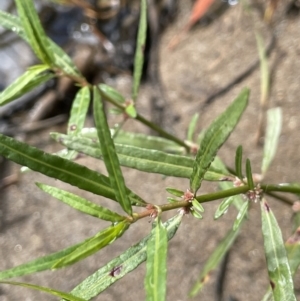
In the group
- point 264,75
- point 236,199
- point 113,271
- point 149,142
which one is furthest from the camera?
point 264,75

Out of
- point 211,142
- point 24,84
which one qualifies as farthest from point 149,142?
point 211,142

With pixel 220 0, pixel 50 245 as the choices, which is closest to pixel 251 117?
pixel 220 0

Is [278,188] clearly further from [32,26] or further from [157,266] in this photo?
[32,26]

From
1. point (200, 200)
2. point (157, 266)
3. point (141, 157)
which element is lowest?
point (157, 266)

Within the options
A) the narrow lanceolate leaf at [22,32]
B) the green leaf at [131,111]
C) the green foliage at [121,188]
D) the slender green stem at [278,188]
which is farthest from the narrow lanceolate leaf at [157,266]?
the narrow lanceolate leaf at [22,32]

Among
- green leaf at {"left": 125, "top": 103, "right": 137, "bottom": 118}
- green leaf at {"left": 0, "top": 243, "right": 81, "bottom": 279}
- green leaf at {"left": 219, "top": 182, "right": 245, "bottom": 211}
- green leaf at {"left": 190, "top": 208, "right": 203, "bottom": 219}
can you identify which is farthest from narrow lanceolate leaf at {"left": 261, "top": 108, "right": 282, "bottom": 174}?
green leaf at {"left": 0, "top": 243, "right": 81, "bottom": 279}
